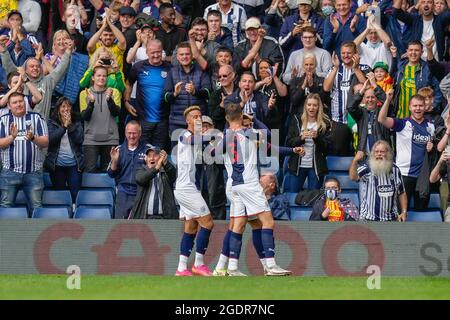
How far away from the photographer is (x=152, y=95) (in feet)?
66.9

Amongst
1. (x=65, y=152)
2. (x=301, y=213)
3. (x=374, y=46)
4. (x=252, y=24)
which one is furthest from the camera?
(x=374, y=46)

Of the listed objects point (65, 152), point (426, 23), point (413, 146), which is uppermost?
point (426, 23)

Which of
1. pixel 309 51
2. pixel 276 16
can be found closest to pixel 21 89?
pixel 309 51

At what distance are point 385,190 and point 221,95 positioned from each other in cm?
301

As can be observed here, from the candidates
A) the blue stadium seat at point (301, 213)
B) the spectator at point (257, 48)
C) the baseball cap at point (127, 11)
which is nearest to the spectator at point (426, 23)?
the spectator at point (257, 48)

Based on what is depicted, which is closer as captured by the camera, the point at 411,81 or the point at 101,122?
the point at 101,122

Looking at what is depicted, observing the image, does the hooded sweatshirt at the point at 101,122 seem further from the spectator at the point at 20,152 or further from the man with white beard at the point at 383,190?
the man with white beard at the point at 383,190

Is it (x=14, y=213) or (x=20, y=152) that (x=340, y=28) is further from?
(x=14, y=213)

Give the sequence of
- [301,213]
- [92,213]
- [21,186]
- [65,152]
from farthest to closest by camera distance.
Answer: [65,152], [21,186], [92,213], [301,213]

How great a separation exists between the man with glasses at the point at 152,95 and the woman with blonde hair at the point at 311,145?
2088mm

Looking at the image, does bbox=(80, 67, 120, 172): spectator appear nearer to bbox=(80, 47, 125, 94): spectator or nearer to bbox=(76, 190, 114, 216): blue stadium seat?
bbox=(80, 47, 125, 94): spectator

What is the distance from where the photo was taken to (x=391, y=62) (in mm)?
21297
